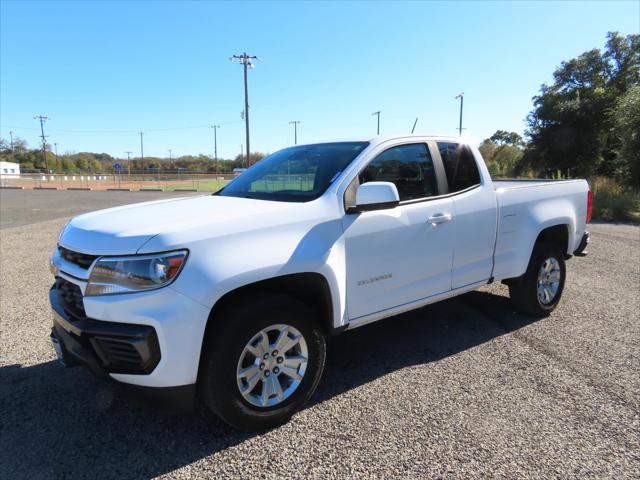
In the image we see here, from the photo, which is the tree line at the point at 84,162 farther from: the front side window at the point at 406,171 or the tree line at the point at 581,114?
the front side window at the point at 406,171

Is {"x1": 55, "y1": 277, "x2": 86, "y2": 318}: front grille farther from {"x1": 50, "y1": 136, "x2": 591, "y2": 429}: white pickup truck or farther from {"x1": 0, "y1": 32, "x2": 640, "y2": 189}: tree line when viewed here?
{"x1": 0, "y1": 32, "x2": 640, "y2": 189}: tree line

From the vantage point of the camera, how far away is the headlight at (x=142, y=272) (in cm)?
232

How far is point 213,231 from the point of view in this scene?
2.48 metres

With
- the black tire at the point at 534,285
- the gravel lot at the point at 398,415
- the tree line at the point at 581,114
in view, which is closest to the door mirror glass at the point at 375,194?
the gravel lot at the point at 398,415

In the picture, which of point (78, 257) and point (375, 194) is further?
point (375, 194)

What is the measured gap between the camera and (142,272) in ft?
7.64

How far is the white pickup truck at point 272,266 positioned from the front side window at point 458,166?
0.6 inches

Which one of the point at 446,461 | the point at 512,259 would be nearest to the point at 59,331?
the point at 446,461

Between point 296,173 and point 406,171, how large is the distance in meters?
0.90

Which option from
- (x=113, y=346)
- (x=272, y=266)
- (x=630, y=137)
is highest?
(x=630, y=137)

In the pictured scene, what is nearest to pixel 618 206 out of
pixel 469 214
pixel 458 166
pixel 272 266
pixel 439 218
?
pixel 458 166

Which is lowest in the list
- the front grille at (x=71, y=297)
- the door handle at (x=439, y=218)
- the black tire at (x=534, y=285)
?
the black tire at (x=534, y=285)

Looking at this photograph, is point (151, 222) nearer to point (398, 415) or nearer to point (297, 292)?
point (297, 292)

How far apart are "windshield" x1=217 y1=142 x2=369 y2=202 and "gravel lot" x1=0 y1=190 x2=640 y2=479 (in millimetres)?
1497
